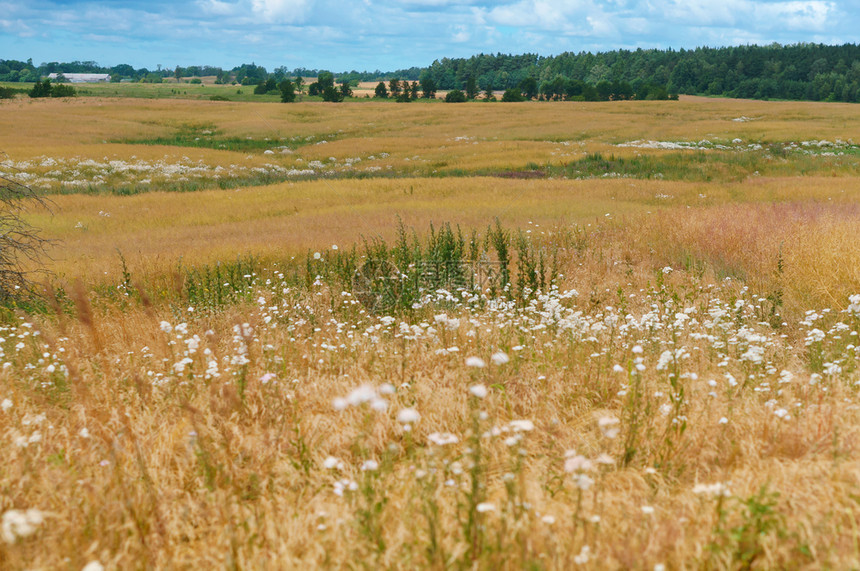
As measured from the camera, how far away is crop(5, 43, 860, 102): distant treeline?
114 metres

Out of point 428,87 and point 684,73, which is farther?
point 684,73

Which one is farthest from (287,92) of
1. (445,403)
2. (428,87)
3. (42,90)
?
(445,403)

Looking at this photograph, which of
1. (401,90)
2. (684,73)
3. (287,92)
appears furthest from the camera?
(684,73)

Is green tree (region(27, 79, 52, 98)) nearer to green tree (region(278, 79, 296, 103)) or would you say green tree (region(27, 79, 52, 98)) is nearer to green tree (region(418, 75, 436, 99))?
green tree (region(278, 79, 296, 103))

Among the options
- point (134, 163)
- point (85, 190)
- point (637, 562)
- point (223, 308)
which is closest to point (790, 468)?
point (637, 562)

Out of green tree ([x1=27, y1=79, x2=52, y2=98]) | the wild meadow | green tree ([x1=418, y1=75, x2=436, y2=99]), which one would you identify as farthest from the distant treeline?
the wild meadow

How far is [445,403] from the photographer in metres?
4.73

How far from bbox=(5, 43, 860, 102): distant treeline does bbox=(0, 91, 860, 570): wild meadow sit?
109551 mm

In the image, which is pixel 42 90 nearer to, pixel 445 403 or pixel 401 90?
pixel 401 90

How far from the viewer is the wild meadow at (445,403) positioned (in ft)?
9.56

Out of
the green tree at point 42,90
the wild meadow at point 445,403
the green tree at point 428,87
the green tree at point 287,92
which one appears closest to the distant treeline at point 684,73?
the green tree at point 428,87

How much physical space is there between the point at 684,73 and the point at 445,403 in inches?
6111

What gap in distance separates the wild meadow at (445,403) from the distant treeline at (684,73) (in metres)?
110

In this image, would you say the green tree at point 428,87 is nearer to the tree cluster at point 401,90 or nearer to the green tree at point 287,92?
the tree cluster at point 401,90
